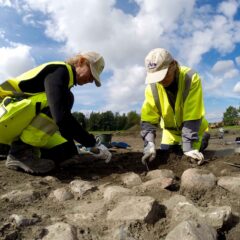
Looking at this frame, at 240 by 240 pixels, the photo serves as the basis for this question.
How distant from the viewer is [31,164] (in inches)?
129

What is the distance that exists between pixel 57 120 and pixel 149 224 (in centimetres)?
136

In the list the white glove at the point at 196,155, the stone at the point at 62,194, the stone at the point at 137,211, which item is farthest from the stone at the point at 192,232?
the white glove at the point at 196,155

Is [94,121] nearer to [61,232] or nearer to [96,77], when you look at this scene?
[96,77]

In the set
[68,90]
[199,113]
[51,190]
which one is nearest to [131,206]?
[51,190]

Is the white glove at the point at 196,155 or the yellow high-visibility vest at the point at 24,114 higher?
the yellow high-visibility vest at the point at 24,114

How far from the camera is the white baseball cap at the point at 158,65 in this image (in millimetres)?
3309

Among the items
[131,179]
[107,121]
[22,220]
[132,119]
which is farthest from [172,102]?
[132,119]

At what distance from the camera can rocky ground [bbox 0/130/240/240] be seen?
76.7 inches

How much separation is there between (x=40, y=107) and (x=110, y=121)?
2965 cm

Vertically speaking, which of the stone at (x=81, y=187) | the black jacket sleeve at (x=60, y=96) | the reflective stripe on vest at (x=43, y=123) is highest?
the black jacket sleeve at (x=60, y=96)

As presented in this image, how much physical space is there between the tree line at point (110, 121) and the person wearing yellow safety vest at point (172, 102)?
26077mm

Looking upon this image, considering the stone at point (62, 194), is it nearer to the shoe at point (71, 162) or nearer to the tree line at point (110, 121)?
the shoe at point (71, 162)

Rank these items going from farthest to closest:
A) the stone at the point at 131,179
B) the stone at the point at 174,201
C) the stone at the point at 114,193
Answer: the stone at the point at 131,179, the stone at the point at 114,193, the stone at the point at 174,201

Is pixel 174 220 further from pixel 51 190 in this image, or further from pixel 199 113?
pixel 199 113
